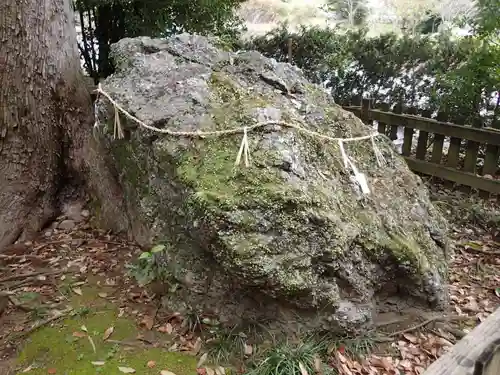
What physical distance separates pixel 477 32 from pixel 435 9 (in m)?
16.2

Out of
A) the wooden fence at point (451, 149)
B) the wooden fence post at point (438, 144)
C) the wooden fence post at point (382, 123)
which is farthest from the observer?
the wooden fence post at point (382, 123)

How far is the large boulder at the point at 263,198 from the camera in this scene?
263cm

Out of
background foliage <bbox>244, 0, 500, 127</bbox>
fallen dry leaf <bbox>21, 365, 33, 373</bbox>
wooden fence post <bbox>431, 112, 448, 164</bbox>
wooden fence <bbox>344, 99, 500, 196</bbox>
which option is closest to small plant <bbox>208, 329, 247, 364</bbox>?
fallen dry leaf <bbox>21, 365, 33, 373</bbox>

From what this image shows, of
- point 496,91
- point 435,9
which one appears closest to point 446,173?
point 496,91

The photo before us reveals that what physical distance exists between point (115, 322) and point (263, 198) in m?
1.36

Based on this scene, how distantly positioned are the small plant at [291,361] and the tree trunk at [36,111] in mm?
2632

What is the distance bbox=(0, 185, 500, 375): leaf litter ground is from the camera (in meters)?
2.78

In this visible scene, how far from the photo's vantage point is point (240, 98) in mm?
3303

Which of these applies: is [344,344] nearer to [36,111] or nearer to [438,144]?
[36,111]

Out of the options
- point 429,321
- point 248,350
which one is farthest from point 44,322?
point 429,321

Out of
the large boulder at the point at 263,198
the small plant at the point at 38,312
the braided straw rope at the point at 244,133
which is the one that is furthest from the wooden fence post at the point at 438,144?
the small plant at the point at 38,312

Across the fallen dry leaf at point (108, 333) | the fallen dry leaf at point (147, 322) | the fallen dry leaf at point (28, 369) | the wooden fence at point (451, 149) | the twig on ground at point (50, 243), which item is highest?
the wooden fence at point (451, 149)

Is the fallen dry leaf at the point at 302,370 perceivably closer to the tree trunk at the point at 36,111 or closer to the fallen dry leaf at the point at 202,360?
the fallen dry leaf at the point at 202,360

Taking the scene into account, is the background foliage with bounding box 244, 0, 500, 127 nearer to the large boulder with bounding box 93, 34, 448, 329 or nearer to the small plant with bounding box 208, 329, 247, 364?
the large boulder with bounding box 93, 34, 448, 329
